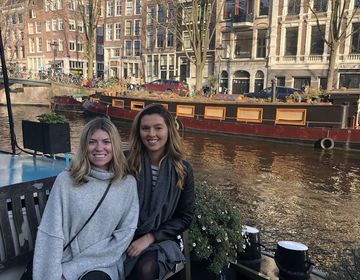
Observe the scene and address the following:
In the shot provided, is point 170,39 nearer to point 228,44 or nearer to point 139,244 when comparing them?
point 228,44

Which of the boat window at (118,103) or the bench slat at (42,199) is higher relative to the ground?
the bench slat at (42,199)

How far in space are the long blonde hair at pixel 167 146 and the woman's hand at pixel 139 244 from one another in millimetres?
390

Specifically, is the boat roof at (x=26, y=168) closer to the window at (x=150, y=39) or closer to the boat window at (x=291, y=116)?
the boat window at (x=291, y=116)

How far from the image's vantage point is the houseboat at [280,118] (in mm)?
13008

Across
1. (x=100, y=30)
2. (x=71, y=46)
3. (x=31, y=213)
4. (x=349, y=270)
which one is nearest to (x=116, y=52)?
(x=100, y=30)

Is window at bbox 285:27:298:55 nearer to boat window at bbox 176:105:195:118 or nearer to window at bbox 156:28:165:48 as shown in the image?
window at bbox 156:28:165:48

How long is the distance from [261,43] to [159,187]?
96.0 ft

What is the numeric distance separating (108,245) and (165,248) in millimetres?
375

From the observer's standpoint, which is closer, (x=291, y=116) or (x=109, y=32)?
(x=291, y=116)

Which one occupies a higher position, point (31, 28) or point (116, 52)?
point (31, 28)

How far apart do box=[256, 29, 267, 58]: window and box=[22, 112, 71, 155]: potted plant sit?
2748cm

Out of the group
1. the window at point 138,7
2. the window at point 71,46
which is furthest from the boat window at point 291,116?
the window at point 71,46

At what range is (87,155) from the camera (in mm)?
2281

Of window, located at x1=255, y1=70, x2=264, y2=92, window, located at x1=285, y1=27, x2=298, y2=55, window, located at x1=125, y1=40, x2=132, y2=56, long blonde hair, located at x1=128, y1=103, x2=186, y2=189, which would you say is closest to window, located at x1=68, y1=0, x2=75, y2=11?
window, located at x1=125, y1=40, x2=132, y2=56
